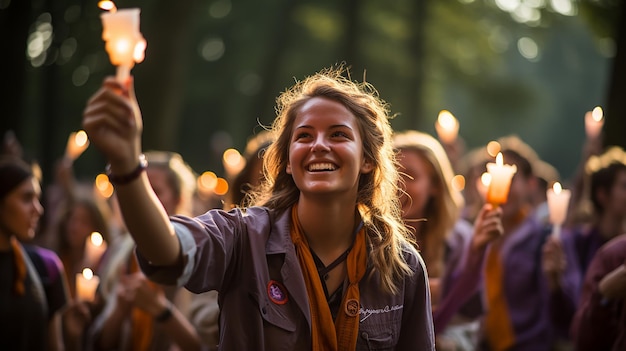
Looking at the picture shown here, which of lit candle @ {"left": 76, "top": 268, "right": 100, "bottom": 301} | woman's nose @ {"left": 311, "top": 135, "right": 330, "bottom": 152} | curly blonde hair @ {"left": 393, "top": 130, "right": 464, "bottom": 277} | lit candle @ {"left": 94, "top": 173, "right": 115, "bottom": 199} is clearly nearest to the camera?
woman's nose @ {"left": 311, "top": 135, "right": 330, "bottom": 152}

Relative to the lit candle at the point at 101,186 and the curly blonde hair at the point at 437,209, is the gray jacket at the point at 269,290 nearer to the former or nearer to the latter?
the curly blonde hair at the point at 437,209

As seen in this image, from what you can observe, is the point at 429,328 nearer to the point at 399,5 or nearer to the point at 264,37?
the point at 399,5

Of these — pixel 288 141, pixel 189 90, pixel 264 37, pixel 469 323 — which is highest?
pixel 264 37

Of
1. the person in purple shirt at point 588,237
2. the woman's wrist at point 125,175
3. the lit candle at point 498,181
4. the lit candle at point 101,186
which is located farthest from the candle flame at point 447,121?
the woman's wrist at point 125,175

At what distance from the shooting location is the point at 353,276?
3.87m

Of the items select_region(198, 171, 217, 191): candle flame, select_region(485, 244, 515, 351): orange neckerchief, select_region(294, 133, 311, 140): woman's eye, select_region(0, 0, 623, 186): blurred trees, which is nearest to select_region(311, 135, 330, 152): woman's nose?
select_region(294, 133, 311, 140): woman's eye

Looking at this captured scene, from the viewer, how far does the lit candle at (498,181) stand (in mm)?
4891

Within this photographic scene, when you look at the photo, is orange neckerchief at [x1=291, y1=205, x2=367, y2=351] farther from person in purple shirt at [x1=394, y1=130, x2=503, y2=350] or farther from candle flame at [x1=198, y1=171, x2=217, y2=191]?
candle flame at [x1=198, y1=171, x2=217, y2=191]

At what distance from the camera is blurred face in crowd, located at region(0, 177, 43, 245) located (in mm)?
6137

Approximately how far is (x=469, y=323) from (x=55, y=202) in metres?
7.68

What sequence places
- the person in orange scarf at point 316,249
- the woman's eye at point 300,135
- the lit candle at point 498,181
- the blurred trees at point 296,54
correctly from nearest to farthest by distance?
the person in orange scarf at point 316,249, the woman's eye at point 300,135, the lit candle at point 498,181, the blurred trees at point 296,54

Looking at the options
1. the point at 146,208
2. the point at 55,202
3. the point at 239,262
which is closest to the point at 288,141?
the point at 239,262

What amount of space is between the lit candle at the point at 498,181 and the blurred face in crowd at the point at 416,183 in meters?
1.18

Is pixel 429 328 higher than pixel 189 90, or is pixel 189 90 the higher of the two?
pixel 189 90
